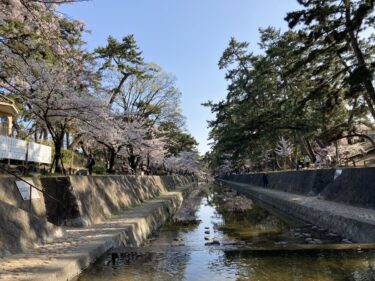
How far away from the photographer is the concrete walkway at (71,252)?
21.3 feet

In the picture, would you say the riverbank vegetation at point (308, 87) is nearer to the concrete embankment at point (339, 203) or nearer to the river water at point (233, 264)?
the concrete embankment at point (339, 203)

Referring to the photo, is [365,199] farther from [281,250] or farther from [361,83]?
[281,250]

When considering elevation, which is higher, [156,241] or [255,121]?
→ [255,121]

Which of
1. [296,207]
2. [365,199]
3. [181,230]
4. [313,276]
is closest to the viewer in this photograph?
[313,276]

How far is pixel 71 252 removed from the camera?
26.8ft

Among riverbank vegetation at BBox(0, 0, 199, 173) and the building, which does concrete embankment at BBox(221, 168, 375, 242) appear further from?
the building

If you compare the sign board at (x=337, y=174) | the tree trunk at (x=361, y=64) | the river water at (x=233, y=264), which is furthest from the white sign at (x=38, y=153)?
the sign board at (x=337, y=174)

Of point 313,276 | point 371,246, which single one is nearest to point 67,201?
point 313,276

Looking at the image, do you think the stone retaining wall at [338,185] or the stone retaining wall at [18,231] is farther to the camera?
the stone retaining wall at [338,185]

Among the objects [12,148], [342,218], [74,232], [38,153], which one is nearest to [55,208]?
[74,232]

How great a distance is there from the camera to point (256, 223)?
59.1 ft

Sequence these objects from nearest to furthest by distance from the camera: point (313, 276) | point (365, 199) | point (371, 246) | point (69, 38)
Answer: point (313, 276) → point (371, 246) → point (69, 38) → point (365, 199)

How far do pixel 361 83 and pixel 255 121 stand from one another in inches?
447

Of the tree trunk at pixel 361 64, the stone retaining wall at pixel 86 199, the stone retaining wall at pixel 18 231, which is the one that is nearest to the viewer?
the stone retaining wall at pixel 18 231
